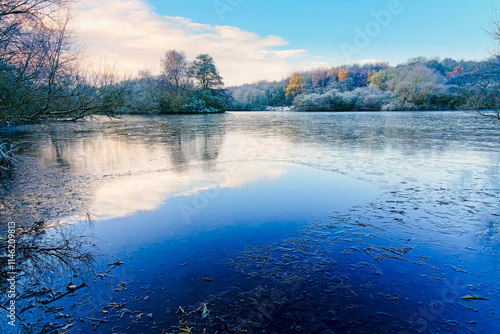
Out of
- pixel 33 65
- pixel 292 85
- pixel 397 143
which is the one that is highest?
pixel 292 85

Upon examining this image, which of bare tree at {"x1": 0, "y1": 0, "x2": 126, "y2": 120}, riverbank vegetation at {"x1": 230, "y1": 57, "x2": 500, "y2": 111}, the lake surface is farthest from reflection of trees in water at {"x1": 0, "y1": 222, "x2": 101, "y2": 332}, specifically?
riverbank vegetation at {"x1": 230, "y1": 57, "x2": 500, "y2": 111}

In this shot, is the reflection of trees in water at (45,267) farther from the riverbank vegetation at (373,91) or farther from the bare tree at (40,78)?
the riverbank vegetation at (373,91)

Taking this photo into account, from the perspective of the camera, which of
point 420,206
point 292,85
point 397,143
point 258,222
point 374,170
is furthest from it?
point 292,85

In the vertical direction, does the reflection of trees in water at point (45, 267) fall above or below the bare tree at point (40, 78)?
below

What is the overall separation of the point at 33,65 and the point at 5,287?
6330 millimetres

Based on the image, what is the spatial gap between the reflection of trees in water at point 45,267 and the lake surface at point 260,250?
0.07ft

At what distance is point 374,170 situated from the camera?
24.4ft

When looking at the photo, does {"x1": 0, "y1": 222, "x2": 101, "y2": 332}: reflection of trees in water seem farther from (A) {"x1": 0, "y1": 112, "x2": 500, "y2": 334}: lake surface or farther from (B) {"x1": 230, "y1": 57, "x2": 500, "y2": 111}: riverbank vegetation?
(B) {"x1": 230, "y1": 57, "x2": 500, "y2": 111}: riverbank vegetation

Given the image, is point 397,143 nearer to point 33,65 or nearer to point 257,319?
point 257,319

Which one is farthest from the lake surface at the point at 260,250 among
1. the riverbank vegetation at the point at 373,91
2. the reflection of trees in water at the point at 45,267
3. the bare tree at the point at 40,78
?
the riverbank vegetation at the point at 373,91

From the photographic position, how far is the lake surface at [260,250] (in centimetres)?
250

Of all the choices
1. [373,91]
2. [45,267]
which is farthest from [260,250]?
[373,91]

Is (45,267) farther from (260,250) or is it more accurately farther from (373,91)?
(373,91)

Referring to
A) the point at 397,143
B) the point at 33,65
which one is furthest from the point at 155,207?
the point at 397,143
